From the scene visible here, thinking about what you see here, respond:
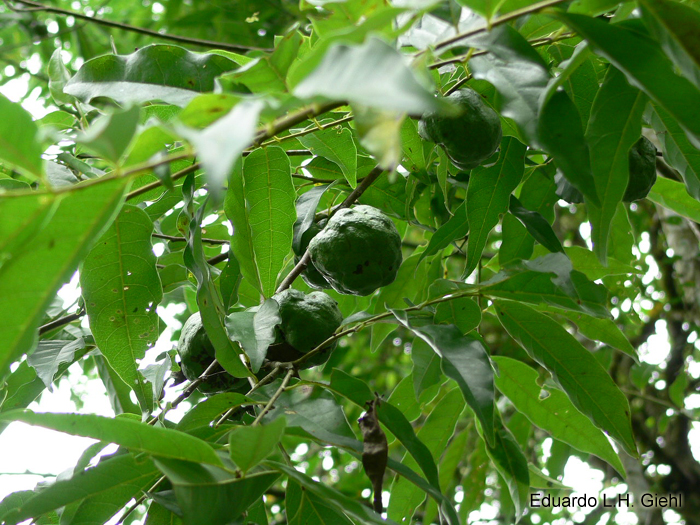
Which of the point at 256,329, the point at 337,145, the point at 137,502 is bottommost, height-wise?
the point at 137,502

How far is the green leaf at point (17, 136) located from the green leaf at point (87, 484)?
1.62 feet

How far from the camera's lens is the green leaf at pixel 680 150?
1226mm

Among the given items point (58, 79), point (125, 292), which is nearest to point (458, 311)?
point (125, 292)

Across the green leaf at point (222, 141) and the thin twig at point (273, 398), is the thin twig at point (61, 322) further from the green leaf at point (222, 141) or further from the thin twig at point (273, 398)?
the green leaf at point (222, 141)

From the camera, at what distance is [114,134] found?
67 cm

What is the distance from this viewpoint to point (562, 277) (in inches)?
44.7

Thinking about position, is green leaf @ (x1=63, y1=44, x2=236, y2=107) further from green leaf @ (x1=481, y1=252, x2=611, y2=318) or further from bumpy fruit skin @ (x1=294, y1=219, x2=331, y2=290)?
green leaf @ (x1=481, y1=252, x2=611, y2=318)

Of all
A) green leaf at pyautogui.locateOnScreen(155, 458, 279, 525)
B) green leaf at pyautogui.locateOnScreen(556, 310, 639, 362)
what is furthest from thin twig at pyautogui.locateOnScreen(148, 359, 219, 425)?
green leaf at pyautogui.locateOnScreen(556, 310, 639, 362)

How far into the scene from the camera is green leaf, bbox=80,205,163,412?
132cm

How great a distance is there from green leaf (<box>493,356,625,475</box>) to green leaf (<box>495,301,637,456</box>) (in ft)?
0.85

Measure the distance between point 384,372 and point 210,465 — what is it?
389 centimetres

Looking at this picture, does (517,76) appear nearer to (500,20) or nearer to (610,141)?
(500,20)

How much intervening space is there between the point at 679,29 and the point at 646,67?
0.06 metres

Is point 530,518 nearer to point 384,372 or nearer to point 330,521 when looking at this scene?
point 384,372
